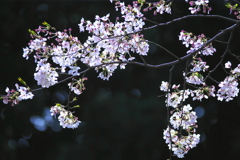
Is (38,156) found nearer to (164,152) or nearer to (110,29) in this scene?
(164,152)

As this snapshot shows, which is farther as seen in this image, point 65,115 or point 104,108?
point 104,108

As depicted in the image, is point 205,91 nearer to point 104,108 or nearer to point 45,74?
point 45,74

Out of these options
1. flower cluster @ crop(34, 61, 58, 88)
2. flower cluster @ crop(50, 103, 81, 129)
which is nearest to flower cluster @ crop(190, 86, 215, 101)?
flower cluster @ crop(50, 103, 81, 129)

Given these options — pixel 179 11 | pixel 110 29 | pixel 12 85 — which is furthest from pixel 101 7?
pixel 110 29

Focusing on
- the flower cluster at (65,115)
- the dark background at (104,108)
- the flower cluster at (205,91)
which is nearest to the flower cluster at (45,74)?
the flower cluster at (65,115)

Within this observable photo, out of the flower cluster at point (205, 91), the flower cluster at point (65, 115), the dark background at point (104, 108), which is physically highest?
the dark background at point (104, 108)

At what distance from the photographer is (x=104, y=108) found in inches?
213

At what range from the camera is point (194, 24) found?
5336 mm

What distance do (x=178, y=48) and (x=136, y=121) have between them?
1.13 metres

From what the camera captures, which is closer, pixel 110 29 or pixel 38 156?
pixel 110 29

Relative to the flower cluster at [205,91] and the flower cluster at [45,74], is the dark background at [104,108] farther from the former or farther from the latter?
the flower cluster at [45,74]

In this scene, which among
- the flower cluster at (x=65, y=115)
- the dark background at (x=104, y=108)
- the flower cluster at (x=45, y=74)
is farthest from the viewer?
the dark background at (x=104, y=108)

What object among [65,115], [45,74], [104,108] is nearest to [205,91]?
[65,115]

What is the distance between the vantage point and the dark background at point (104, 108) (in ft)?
17.4
